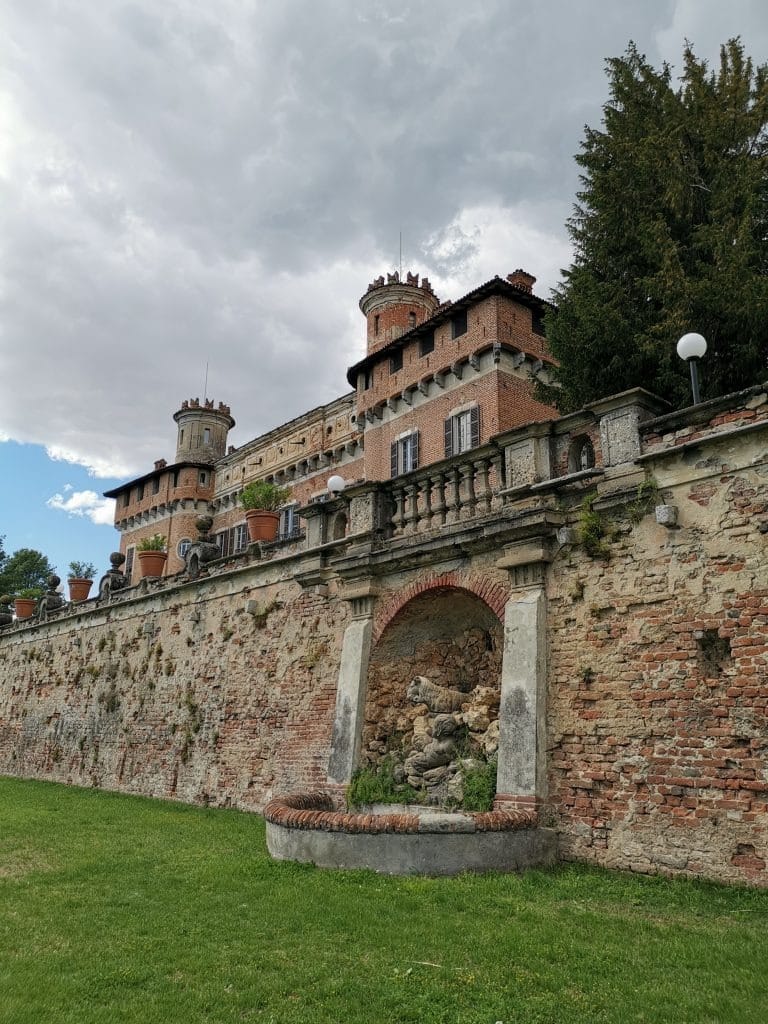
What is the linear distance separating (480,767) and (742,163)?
1157 centimetres

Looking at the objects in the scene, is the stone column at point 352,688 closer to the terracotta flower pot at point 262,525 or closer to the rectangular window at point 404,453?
the terracotta flower pot at point 262,525

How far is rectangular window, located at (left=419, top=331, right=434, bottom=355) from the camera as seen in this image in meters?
25.7

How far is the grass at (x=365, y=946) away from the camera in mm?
4773

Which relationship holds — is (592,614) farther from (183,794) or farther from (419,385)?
(419,385)

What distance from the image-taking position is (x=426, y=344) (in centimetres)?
2589

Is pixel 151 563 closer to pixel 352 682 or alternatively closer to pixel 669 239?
pixel 352 682

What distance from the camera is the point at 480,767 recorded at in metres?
9.68

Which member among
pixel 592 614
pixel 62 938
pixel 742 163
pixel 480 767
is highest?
pixel 742 163

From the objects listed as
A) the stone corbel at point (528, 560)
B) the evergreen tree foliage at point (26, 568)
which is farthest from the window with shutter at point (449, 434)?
the evergreen tree foliage at point (26, 568)

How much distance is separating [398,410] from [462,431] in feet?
11.5

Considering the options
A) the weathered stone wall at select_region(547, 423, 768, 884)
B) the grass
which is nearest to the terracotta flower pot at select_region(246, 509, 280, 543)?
the grass

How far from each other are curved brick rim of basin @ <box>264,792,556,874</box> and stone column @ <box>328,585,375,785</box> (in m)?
2.55

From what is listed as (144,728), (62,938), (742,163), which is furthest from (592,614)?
(144,728)

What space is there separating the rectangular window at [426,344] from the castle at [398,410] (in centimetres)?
4
